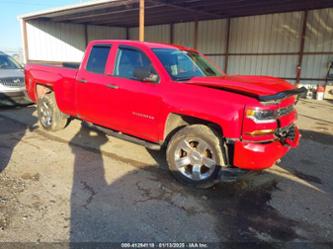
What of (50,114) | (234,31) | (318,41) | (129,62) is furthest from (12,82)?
(318,41)

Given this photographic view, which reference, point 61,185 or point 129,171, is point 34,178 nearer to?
point 61,185

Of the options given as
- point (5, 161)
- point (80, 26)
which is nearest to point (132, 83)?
point (5, 161)

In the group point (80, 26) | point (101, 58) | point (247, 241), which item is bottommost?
point (247, 241)

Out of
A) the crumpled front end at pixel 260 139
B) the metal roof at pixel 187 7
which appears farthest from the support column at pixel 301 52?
the crumpled front end at pixel 260 139

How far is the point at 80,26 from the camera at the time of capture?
21.4 m

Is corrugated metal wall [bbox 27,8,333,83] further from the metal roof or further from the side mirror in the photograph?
the side mirror

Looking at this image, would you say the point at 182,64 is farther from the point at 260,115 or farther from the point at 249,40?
the point at 249,40

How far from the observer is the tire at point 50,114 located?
20.4ft

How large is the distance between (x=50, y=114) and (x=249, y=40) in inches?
522

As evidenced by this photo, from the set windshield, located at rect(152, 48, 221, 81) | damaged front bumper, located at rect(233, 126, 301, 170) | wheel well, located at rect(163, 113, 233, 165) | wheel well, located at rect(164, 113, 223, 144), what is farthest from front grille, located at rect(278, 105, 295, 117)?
windshield, located at rect(152, 48, 221, 81)

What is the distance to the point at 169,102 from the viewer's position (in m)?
3.94

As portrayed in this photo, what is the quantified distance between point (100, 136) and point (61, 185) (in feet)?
7.66

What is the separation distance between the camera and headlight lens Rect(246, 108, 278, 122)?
335 cm

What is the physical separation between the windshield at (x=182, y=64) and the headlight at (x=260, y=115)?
1207 mm
